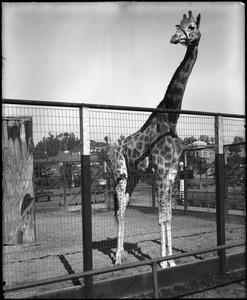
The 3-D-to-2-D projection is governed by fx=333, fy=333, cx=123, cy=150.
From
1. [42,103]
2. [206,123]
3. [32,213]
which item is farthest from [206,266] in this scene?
[32,213]

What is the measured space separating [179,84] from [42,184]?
8.99 feet

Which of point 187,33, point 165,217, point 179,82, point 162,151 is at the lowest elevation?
point 165,217

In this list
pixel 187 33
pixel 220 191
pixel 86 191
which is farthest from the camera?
pixel 187 33

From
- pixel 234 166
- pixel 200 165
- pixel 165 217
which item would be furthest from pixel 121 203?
pixel 200 165

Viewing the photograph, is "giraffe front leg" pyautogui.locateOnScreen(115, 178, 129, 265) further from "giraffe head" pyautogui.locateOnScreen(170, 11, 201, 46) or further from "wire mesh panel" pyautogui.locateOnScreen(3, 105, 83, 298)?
"giraffe head" pyautogui.locateOnScreen(170, 11, 201, 46)

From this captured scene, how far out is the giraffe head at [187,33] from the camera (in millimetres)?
5062

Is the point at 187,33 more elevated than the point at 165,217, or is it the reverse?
the point at 187,33

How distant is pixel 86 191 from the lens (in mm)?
3754

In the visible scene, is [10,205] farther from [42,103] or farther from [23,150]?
[42,103]

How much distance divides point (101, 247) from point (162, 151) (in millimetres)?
2572

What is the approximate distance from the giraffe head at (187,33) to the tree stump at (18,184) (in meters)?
3.38

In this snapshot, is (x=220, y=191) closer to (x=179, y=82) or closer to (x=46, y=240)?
(x=179, y=82)

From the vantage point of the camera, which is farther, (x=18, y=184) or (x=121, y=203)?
(x=18, y=184)

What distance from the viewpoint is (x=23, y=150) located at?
6.95 m
